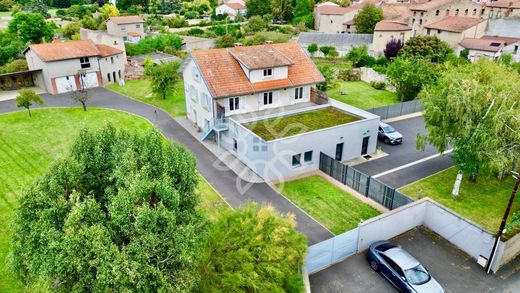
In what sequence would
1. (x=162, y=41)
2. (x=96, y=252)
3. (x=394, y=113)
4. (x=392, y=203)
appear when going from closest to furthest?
(x=96, y=252)
(x=392, y=203)
(x=394, y=113)
(x=162, y=41)

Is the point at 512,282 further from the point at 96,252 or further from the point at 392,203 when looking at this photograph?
the point at 96,252

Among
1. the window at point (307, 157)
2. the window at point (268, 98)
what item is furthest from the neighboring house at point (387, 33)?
the window at point (307, 157)

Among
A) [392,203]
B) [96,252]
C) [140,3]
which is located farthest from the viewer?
[140,3]

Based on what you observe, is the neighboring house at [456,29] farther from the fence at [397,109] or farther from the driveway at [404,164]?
the driveway at [404,164]

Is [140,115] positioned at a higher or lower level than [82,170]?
lower

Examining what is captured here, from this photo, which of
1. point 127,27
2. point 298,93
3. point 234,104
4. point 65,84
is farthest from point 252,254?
point 127,27

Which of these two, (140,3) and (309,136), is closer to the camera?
(309,136)

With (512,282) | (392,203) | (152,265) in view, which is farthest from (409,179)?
(152,265)

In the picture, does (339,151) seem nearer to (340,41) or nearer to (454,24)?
(454,24)
